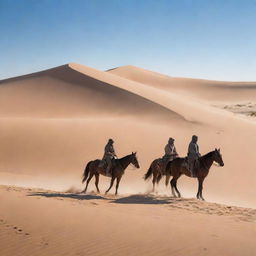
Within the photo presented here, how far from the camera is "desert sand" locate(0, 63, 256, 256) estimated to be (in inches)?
344

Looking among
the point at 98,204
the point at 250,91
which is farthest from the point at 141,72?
the point at 98,204

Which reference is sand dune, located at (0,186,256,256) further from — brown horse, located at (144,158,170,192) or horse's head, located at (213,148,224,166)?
brown horse, located at (144,158,170,192)

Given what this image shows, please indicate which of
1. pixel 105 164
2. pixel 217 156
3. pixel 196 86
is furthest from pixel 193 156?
pixel 196 86

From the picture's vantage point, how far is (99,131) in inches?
1118

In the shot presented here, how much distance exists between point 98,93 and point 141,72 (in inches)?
2903

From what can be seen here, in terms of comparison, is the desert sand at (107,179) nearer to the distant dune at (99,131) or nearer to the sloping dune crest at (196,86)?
the distant dune at (99,131)

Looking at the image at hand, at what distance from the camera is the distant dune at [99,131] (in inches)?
862

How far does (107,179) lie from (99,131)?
6.66m

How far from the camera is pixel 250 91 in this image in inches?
3789

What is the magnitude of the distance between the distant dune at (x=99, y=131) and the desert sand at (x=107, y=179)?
7 cm

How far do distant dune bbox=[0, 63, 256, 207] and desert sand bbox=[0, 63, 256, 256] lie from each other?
0.23 feet

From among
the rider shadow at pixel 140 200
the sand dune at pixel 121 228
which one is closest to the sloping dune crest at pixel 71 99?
the rider shadow at pixel 140 200

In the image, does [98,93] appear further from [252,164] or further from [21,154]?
[252,164]

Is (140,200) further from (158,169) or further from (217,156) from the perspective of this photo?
(217,156)
